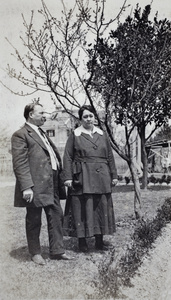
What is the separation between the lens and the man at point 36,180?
362 centimetres

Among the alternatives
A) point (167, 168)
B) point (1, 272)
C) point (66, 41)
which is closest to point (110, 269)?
point (1, 272)

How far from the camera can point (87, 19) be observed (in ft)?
15.9

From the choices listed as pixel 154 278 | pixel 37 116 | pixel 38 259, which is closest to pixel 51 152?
pixel 37 116

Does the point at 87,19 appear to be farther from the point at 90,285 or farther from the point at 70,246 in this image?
the point at 90,285

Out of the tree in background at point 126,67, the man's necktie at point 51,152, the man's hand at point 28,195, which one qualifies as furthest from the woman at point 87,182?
the tree in background at point 126,67

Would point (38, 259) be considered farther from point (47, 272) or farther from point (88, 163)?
point (88, 163)

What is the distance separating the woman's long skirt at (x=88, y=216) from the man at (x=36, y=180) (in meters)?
0.25

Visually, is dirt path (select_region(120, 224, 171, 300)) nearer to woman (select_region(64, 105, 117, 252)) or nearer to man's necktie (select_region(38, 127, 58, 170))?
woman (select_region(64, 105, 117, 252))

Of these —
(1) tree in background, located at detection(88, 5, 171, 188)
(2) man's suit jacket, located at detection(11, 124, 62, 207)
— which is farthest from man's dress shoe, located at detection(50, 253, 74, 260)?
(1) tree in background, located at detection(88, 5, 171, 188)

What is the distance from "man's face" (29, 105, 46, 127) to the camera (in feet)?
12.5

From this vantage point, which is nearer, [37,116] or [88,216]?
[37,116]

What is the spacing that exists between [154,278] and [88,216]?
104cm

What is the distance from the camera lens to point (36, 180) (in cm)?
372

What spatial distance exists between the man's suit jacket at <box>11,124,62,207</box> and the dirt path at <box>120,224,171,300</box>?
4.06 feet
